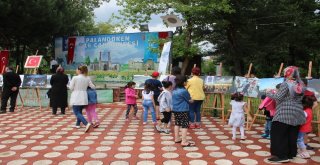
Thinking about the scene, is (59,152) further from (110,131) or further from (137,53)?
(137,53)

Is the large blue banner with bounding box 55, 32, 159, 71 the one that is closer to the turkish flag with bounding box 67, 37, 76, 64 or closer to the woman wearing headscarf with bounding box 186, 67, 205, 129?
the turkish flag with bounding box 67, 37, 76, 64

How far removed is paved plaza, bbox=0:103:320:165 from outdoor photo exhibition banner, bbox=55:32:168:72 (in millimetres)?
8207

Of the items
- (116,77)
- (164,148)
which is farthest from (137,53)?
(164,148)

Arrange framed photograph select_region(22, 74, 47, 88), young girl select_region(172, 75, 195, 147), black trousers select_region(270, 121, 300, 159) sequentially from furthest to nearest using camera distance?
1. framed photograph select_region(22, 74, 47, 88)
2. young girl select_region(172, 75, 195, 147)
3. black trousers select_region(270, 121, 300, 159)

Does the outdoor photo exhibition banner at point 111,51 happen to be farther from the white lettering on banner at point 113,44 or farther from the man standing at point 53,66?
the man standing at point 53,66

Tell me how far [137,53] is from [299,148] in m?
11.9

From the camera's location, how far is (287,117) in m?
4.38

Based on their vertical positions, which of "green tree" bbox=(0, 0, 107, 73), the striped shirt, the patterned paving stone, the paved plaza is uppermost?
"green tree" bbox=(0, 0, 107, 73)

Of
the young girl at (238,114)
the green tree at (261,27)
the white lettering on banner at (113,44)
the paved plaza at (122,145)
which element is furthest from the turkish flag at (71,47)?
the young girl at (238,114)

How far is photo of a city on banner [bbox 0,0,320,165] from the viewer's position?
15.8ft

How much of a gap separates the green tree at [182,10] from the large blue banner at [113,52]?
142 cm

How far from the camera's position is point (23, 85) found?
10.6 metres

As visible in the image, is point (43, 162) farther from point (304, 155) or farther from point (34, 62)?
point (34, 62)

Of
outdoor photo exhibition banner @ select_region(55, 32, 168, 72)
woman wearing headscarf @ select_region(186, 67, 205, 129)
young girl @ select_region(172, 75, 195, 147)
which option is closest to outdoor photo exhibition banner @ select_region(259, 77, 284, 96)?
woman wearing headscarf @ select_region(186, 67, 205, 129)
